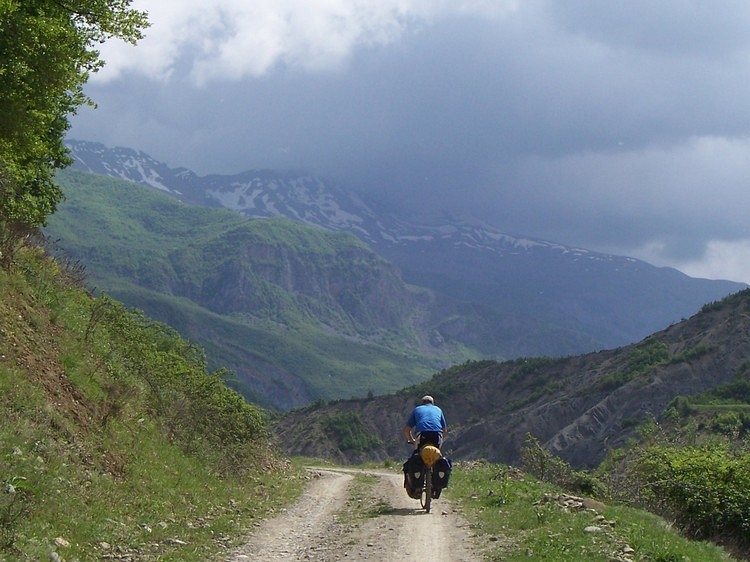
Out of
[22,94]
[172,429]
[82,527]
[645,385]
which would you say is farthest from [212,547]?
[645,385]

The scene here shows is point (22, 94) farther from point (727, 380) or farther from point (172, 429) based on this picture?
point (727, 380)

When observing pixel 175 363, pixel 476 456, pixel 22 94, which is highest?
pixel 22 94

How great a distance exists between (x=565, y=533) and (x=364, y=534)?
3.56 meters

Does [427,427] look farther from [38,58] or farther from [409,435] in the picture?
[38,58]

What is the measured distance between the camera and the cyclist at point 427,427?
724 inches

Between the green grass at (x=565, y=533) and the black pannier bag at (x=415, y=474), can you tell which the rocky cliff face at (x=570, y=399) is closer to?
the green grass at (x=565, y=533)

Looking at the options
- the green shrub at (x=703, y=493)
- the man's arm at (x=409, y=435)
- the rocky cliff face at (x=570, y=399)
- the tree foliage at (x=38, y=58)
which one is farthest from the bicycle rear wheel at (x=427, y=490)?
the rocky cliff face at (x=570, y=399)

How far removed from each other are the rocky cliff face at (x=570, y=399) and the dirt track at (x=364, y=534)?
69.2 metres

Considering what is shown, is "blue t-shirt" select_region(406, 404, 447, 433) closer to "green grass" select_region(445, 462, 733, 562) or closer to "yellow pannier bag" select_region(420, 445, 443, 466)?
"yellow pannier bag" select_region(420, 445, 443, 466)

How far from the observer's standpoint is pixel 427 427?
18.4 metres

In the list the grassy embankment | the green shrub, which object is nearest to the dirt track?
the grassy embankment

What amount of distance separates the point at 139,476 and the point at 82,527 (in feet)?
12.8

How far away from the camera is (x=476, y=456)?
344ft

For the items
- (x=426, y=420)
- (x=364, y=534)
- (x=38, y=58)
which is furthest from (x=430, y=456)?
(x=38, y=58)
